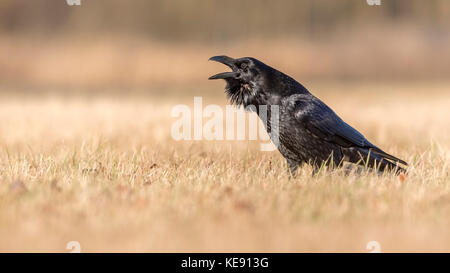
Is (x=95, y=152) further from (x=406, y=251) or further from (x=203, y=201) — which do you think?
(x=406, y=251)

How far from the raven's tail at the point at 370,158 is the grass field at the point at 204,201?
0.88 ft

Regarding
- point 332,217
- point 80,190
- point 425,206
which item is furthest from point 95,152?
point 425,206

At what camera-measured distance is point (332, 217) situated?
11.9 ft

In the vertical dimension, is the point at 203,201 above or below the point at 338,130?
below

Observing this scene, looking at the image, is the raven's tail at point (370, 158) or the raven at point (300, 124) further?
the raven's tail at point (370, 158)

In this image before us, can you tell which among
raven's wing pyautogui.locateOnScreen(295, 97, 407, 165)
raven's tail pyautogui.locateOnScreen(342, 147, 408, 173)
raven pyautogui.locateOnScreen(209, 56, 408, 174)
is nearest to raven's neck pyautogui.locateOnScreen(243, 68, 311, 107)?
raven pyautogui.locateOnScreen(209, 56, 408, 174)

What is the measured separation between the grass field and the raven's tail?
0.27 m

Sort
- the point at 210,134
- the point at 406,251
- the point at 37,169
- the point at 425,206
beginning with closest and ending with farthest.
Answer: the point at 406,251
the point at 425,206
the point at 37,169
the point at 210,134

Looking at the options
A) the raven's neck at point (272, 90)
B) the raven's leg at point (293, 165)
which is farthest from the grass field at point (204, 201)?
the raven's neck at point (272, 90)

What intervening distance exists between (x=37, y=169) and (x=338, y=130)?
2818mm

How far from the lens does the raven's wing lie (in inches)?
198

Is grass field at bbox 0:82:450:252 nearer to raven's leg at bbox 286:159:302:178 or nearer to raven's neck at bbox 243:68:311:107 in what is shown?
raven's leg at bbox 286:159:302:178

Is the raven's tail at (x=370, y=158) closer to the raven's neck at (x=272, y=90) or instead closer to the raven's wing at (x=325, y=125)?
the raven's wing at (x=325, y=125)

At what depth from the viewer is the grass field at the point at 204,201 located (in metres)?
3.20
